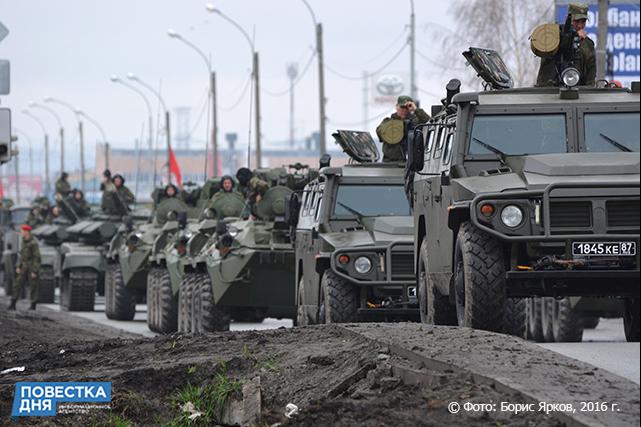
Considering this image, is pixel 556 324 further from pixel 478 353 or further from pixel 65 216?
pixel 65 216

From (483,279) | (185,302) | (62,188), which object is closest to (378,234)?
(483,279)

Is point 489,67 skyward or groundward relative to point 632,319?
skyward

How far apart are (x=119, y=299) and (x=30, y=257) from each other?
317 centimetres

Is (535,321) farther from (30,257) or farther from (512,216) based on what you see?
(30,257)

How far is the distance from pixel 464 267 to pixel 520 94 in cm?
192

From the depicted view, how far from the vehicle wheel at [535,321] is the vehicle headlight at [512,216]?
10797mm

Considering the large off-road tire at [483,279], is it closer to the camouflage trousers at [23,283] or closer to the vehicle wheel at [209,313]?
the vehicle wheel at [209,313]

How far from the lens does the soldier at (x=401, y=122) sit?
18.0 m

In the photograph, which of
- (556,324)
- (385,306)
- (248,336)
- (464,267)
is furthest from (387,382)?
(556,324)

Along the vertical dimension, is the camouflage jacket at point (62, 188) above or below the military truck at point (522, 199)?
above

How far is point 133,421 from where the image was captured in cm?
1138

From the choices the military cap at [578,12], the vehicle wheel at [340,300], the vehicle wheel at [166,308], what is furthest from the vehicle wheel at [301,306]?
the vehicle wheel at [166,308]

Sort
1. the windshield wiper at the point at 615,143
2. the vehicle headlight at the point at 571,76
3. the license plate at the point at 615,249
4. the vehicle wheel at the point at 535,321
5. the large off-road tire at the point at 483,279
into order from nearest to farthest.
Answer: the license plate at the point at 615,249, the large off-road tire at the point at 483,279, the windshield wiper at the point at 615,143, the vehicle headlight at the point at 571,76, the vehicle wheel at the point at 535,321

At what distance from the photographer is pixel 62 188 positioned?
141ft
